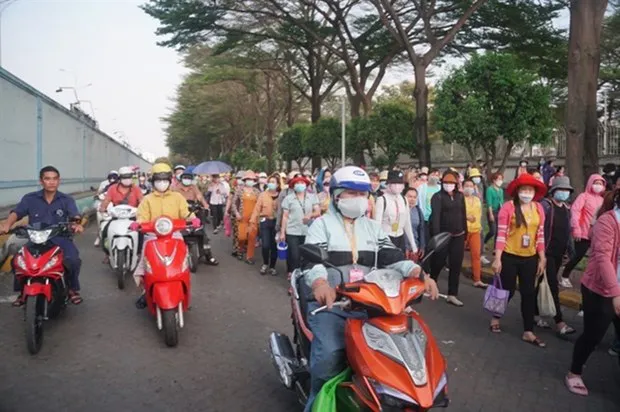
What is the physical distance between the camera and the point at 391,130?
69.3ft

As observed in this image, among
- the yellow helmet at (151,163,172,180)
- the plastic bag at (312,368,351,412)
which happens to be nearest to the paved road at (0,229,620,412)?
the plastic bag at (312,368,351,412)

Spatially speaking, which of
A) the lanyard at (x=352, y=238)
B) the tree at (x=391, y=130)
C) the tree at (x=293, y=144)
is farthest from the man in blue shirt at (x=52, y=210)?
the tree at (x=293, y=144)

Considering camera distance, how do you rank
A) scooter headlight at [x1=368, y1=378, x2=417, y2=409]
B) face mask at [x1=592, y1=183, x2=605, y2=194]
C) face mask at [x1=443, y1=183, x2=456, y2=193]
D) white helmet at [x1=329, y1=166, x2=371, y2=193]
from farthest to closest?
face mask at [x1=443, y1=183, x2=456, y2=193] < face mask at [x1=592, y1=183, x2=605, y2=194] < white helmet at [x1=329, y1=166, x2=371, y2=193] < scooter headlight at [x1=368, y1=378, x2=417, y2=409]

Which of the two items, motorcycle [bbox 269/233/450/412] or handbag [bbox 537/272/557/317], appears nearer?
motorcycle [bbox 269/233/450/412]

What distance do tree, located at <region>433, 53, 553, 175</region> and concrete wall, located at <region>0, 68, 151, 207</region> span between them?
32.5ft

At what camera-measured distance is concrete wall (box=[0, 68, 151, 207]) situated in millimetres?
10195

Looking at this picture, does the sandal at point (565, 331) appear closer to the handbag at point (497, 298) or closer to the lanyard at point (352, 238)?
the handbag at point (497, 298)

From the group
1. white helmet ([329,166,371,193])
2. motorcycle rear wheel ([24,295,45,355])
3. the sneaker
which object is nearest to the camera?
white helmet ([329,166,371,193])

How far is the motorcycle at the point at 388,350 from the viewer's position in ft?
8.19

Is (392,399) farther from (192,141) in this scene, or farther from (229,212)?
(192,141)

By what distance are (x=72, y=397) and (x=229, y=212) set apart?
8508 millimetres

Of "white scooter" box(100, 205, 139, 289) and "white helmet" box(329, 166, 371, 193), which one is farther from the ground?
"white helmet" box(329, 166, 371, 193)

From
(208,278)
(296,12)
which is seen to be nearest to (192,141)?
(296,12)

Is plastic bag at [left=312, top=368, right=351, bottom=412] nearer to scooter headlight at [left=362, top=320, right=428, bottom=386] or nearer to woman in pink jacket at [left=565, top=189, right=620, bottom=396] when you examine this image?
scooter headlight at [left=362, top=320, right=428, bottom=386]
